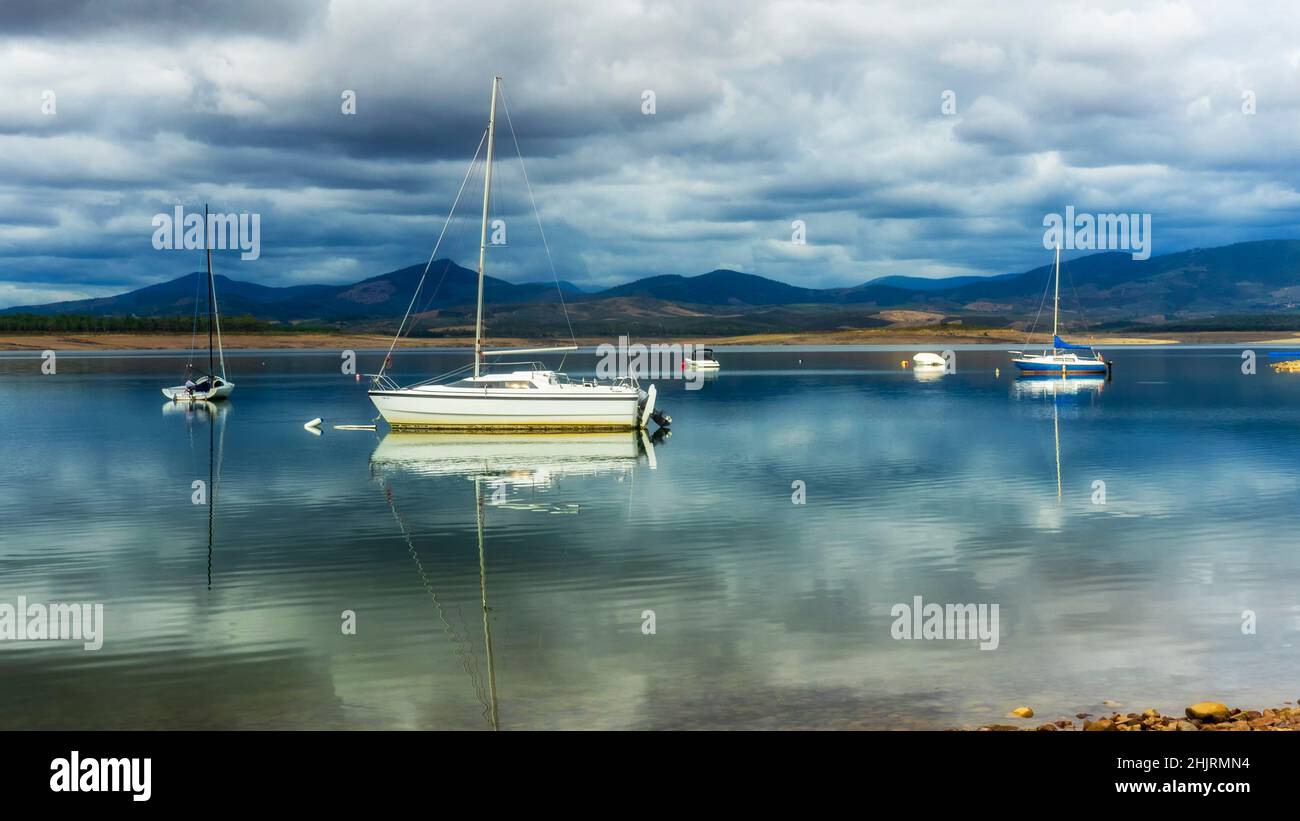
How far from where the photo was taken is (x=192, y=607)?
2108 cm

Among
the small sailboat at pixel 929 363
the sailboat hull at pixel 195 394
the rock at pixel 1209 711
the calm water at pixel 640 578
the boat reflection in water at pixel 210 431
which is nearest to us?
the rock at pixel 1209 711

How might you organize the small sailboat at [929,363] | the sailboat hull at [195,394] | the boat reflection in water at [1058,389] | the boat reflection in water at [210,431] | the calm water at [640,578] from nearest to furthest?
the calm water at [640,578] → the boat reflection in water at [210,431] → the sailboat hull at [195,394] → the boat reflection in water at [1058,389] → the small sailboat at [929,363]

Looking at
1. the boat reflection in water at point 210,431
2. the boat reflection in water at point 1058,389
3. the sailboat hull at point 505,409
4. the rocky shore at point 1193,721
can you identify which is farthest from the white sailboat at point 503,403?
the rocky shore at point 1193,721

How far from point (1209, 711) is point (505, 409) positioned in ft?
139

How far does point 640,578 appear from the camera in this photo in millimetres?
23422

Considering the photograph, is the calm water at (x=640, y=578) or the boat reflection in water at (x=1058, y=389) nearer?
the calm water at (x=640, y=578)

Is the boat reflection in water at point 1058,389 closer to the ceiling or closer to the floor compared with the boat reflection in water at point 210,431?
closer to the ceiling

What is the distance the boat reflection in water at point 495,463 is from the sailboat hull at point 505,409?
67 centimetres

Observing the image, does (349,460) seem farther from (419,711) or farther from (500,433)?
(419,711)

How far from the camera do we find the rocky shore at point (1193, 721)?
43.1ft

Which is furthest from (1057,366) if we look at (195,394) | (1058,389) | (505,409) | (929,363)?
(195,394)

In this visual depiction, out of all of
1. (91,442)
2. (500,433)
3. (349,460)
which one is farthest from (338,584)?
(91,442)

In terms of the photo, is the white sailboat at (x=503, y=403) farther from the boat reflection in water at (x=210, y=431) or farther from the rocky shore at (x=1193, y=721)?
the rocky shore at (x=1193, y=721)
